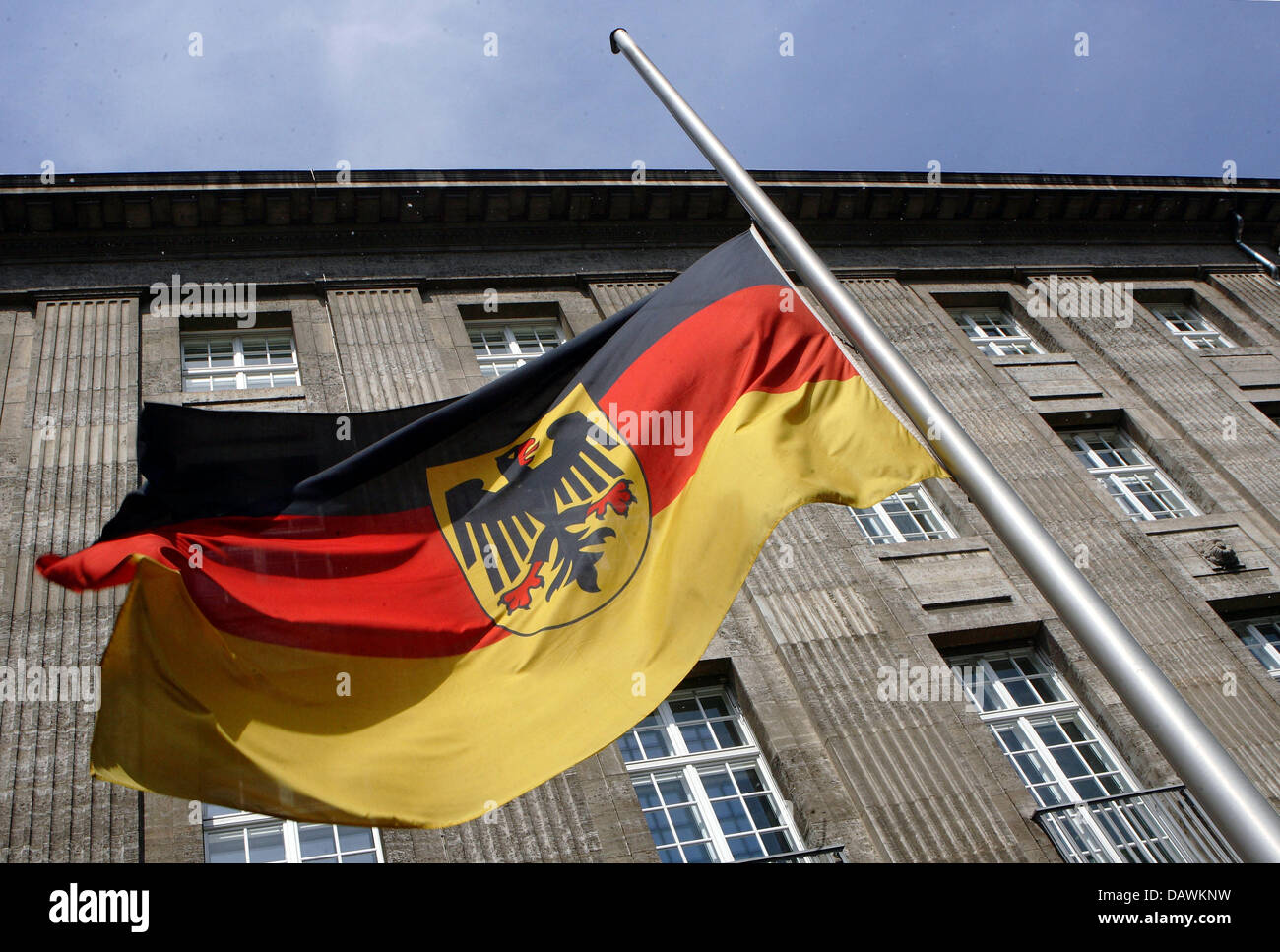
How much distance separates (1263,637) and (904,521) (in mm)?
4974

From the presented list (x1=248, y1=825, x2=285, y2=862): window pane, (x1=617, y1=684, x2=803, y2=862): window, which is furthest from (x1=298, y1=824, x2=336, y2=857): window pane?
(x1=617, y1=684, x2=803, y2=862): window

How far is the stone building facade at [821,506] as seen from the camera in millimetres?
11547

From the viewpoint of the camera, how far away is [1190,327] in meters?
23.4

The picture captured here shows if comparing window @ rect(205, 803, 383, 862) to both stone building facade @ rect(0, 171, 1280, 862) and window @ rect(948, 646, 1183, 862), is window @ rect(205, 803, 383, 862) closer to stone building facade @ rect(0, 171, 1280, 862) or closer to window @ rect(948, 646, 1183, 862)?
stone building facade @ rect(0, 171, 1280, 862)

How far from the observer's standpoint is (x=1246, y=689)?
46.2 ft

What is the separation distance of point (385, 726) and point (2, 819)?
4.85 m

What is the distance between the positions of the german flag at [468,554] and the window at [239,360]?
26.9 feet

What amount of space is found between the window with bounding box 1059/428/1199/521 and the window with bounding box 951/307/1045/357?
2374 millimetres

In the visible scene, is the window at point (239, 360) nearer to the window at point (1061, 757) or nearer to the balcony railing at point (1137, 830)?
the window at point (1061, 757)

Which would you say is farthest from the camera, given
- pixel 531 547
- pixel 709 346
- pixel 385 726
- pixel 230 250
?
pixel 230 250

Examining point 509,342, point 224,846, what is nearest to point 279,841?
point 224,846

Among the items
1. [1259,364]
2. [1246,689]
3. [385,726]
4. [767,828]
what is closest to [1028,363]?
[1259,364]

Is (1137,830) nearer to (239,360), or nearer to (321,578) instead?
(321,578)
